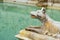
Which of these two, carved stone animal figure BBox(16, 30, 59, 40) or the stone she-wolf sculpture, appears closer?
carved stone animal figure BBox(16, 30, 59, 40)

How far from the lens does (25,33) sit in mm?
3480

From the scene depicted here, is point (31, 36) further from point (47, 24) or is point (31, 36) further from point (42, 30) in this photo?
point (47, 24)

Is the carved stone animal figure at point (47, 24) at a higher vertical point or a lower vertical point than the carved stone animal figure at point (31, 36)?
higher

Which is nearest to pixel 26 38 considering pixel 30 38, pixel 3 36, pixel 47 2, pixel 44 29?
pixel 30 38

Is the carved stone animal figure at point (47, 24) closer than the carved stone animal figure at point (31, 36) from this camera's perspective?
No

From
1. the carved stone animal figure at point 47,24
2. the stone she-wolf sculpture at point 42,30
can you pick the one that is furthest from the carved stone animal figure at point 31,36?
the carved stone animal figure at point 47,24

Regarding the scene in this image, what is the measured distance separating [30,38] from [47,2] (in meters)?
8.61

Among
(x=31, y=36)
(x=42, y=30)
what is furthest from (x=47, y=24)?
(x=31, y=36)

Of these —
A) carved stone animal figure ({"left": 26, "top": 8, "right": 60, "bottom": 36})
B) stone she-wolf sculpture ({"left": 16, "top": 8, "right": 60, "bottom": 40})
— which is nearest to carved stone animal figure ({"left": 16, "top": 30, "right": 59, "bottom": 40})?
stone she-wolf sculpture ({"left": 16, "top": 8, "right": 60, "bottom": 40})

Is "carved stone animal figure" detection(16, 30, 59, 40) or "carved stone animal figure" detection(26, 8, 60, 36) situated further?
"carved stone animal figure" detection(26, 8, 60, 36)

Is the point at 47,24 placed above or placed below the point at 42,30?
above

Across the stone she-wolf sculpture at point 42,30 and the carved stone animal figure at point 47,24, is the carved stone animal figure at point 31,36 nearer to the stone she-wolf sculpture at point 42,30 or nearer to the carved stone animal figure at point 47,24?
the stone she-wolf sculpture at point 42,30

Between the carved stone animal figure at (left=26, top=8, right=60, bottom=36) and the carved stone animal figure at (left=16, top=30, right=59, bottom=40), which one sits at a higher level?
the carved stone animal figure at (left=26, top=8, right=60, bottom=36)

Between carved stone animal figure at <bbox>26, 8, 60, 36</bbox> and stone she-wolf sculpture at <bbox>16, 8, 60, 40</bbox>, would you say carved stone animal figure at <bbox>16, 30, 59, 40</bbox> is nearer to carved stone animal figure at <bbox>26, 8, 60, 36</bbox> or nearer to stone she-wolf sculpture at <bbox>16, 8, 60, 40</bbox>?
stone she-wolf sculpture at <bbox>16, 8, 60, 40</bbox>
